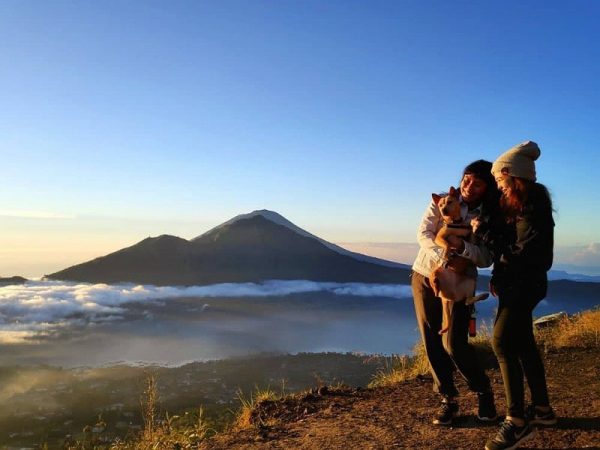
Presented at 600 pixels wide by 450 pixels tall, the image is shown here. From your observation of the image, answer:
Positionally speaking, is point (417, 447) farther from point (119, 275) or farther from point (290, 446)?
point (119, 275)

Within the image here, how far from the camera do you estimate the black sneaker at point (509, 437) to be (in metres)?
3.46

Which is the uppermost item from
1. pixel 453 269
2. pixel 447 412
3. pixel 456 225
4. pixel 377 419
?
pixel 456 225

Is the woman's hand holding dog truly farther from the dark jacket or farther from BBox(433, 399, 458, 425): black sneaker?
BBox(433, 399, 458, 425): black sneaker

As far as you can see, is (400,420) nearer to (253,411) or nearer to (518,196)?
(253,411)

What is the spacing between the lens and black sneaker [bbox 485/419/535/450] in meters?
3.46

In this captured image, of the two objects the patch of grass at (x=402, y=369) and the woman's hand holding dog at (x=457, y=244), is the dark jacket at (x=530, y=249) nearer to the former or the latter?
the woman's hand holding dog at (x=457, y=244)

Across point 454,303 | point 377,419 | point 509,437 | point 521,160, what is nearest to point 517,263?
point 454,303

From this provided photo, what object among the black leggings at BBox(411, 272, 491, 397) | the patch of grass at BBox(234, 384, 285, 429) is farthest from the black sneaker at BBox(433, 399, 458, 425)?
the patch of grass at BBox(234, 384, 285, 429)

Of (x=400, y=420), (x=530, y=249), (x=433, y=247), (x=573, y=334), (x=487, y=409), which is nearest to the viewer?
(x=530, y=249)

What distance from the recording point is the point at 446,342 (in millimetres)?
3867

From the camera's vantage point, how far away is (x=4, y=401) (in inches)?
2687

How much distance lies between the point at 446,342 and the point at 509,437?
2.43 ft

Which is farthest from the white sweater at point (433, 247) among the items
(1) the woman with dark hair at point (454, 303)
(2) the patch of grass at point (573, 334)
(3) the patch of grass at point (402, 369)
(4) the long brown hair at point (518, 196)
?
(2) the patch of grass at point (573, 334)

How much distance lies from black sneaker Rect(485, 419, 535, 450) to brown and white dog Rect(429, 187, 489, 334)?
2.83 ft
